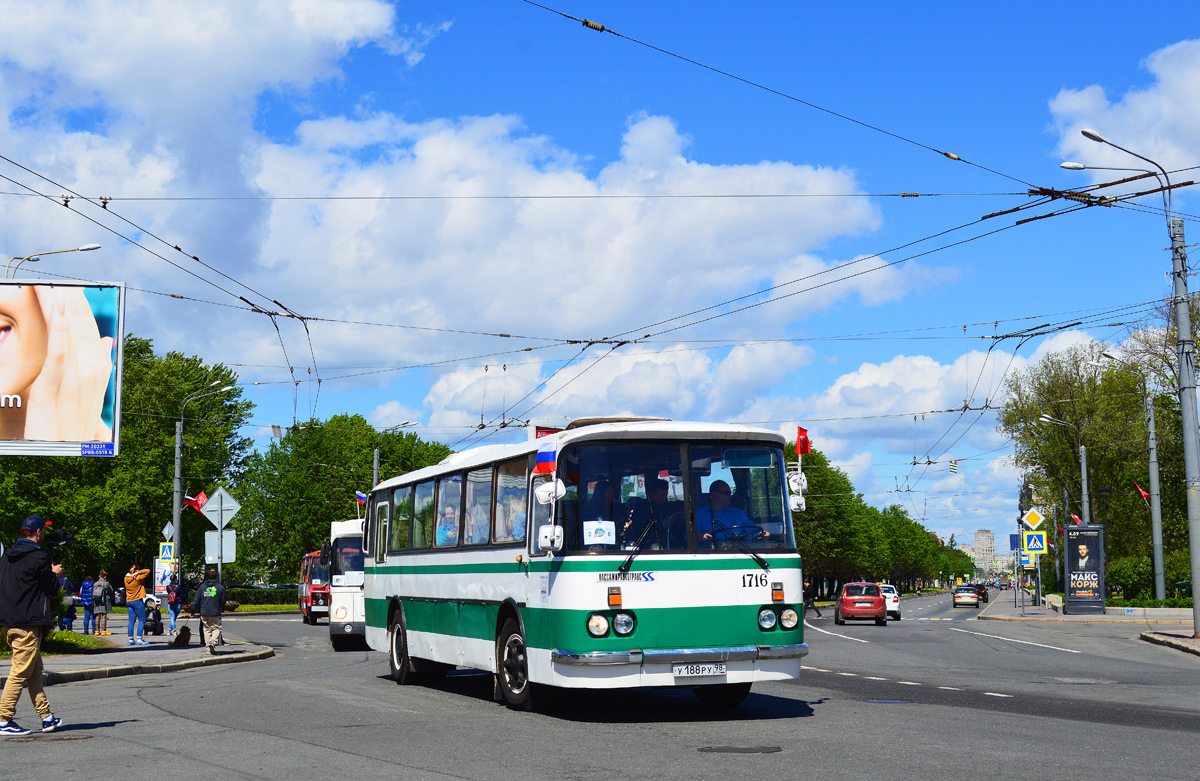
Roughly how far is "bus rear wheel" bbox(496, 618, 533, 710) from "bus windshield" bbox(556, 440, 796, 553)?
1669 millimetres

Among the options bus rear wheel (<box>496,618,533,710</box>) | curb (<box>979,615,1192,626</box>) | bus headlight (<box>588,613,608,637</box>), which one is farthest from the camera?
curb (<box>979,615,1192,626</box>)

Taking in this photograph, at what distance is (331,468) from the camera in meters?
77.0

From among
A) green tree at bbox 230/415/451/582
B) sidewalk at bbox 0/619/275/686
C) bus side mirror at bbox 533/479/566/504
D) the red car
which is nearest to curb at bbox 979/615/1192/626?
the red car

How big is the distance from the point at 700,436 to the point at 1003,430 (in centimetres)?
5938

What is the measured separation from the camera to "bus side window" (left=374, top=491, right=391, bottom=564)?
1816 cm

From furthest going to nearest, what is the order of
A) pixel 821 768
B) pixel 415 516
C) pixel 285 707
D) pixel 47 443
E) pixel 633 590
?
pixel 47 443 → pixel 415 516 → pixel 285 707 → pixel 633 590 → pixel 821 768

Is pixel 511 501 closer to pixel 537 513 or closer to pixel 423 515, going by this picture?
pixel 537 513

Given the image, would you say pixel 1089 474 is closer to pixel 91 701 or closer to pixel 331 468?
pixel 331 468

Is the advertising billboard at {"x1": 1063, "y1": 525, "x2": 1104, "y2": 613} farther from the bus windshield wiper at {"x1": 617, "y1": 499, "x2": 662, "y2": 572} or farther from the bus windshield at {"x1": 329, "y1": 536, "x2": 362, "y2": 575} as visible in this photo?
the bus windshield wiper at {"x1": 617, "y1": 499, "x2": 662, "y2": 572}

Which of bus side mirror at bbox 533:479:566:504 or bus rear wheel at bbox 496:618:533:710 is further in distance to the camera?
bus rear wheel at bbox 496:618:533:710

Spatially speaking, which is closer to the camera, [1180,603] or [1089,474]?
[1180,603]

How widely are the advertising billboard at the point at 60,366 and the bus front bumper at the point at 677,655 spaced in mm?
17821

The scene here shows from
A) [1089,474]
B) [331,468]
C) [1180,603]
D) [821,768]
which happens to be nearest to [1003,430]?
[1089,474]

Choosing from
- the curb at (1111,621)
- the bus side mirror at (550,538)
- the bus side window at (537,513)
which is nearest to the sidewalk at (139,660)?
the bus side window at (537,513)
